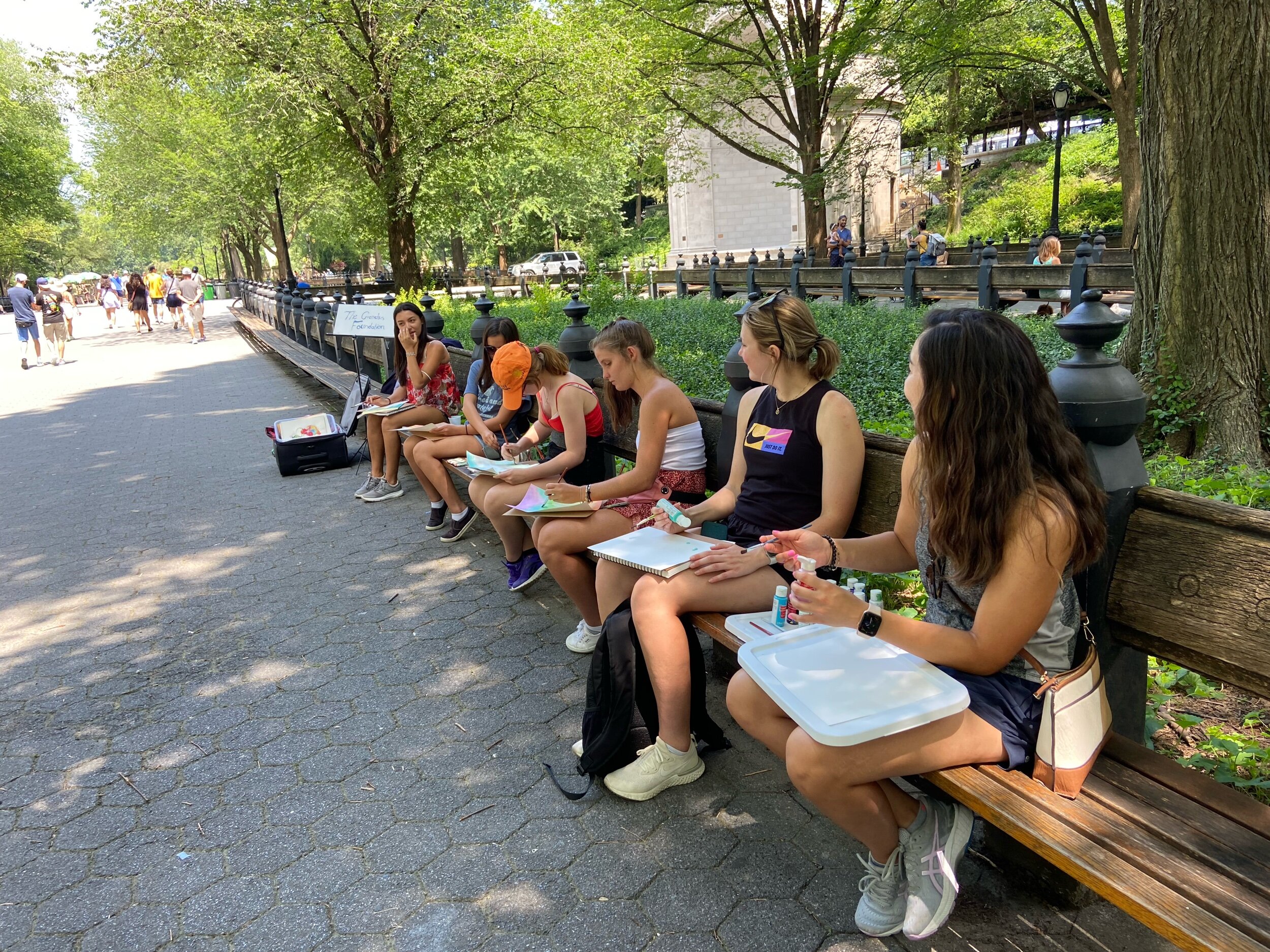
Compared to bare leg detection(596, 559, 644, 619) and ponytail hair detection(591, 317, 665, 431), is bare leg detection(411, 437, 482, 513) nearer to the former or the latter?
ponytail hair detection(591, 317, 665, 431)

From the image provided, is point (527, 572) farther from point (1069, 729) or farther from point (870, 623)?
point (1069, 729)

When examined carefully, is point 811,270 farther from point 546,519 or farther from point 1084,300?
point 1084,300

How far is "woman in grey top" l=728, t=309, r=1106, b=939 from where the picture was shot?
Result: 2033 mm

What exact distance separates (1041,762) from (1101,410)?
0.85 metres

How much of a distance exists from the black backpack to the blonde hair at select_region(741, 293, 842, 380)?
0.98 meters

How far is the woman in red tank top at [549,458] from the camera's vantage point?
4.57 m

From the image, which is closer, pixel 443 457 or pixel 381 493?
pixel 443 457

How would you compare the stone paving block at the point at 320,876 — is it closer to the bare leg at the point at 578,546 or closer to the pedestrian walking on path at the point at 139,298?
the bare leg at the point at 578,546

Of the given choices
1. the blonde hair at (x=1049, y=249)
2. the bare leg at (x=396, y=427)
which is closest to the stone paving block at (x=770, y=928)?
the bare leg at (x=396, y=427)

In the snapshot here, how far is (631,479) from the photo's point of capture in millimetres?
3861

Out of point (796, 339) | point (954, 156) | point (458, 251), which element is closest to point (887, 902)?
point (796, 339)

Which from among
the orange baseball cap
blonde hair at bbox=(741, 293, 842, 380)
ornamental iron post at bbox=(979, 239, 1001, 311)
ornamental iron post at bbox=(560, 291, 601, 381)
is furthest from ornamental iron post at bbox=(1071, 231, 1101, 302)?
blonde hair at bbox=(741, 293, 842, 380)

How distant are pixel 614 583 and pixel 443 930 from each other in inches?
51.0

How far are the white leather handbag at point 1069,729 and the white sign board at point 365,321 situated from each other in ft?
21.9
